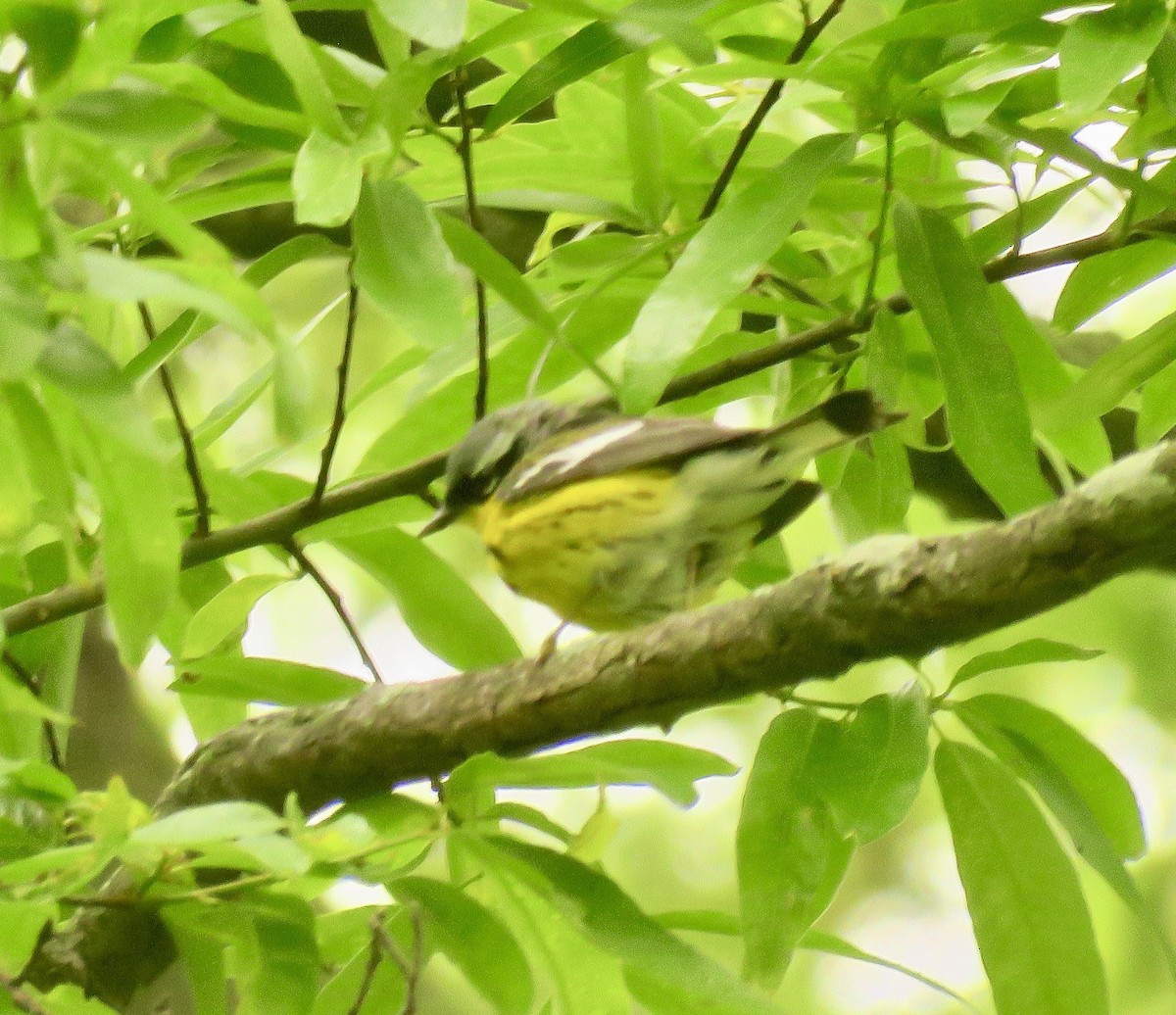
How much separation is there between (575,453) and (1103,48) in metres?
0.99

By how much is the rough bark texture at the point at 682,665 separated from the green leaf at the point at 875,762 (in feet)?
0.44

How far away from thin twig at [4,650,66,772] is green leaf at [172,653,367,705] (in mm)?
225

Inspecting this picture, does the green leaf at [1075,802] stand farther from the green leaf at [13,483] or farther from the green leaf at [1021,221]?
the green leaf at [13,483]

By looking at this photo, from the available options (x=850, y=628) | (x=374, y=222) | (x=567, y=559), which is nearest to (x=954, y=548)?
(x=850, y=628)

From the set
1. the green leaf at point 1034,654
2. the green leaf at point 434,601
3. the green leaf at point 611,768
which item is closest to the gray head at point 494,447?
the green leaf at point 434,601

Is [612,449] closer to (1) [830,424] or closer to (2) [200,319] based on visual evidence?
(1) [830,424]

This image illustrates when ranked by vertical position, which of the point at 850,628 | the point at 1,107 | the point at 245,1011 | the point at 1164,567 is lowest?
the point at 245,1011

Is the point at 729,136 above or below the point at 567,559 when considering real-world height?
above

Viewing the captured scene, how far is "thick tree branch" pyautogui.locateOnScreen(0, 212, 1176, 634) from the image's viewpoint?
4.60 feet

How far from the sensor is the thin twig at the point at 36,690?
5.21 feet

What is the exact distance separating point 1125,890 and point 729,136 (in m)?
0.91

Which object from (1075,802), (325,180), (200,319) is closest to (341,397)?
(200,319)

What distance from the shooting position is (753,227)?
126 centimetres

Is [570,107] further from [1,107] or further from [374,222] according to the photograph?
[1,107]
